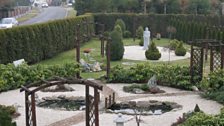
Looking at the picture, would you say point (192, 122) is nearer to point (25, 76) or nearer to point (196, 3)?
point (25, 76)

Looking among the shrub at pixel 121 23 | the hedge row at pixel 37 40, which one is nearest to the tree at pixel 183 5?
the shrub at pixel 121 23

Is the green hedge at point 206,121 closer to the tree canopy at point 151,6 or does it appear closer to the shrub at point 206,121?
the shrub at point 206,121

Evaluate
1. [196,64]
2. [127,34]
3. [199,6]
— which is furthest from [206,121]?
[199,6]

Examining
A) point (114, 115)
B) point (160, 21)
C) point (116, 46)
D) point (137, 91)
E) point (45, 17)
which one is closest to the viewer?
point (114, 115)

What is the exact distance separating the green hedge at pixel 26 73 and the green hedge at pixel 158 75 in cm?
179

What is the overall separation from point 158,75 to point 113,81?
1.90m

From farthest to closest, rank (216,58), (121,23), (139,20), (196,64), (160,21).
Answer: (139,20) → (160,21) → (121,23) → (216,58) → (196,64)

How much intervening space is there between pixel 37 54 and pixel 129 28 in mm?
16959

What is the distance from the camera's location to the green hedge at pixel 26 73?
16.6 metres

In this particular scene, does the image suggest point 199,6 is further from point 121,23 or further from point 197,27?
point 197,27

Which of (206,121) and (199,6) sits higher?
(199,6)

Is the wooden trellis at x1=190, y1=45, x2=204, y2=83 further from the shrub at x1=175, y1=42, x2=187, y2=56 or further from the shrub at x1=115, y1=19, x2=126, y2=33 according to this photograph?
the shrub at x1=115, y1=19, x2=126, y2=33

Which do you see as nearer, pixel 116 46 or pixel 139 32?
pixel 116 46

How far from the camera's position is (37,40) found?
23641mm
